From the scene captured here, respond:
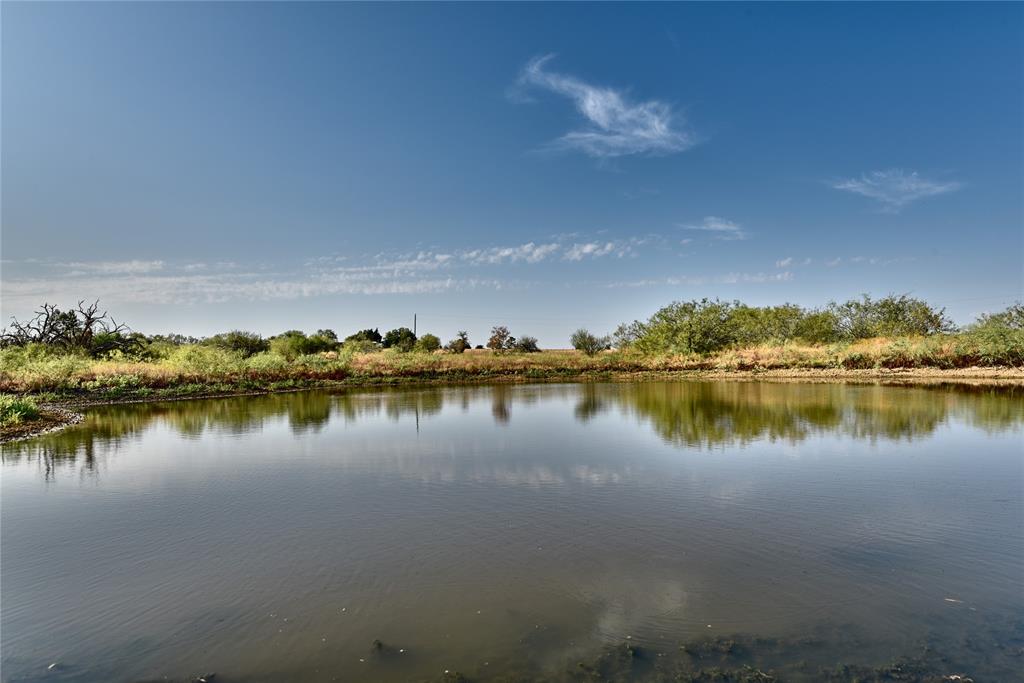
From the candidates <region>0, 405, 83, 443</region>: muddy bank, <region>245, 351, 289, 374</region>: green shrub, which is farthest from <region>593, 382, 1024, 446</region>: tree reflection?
<region>245, 351, 289, 374</region>: green shrub

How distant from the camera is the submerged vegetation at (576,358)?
32188 mm

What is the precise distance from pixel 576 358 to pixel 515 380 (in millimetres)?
13013

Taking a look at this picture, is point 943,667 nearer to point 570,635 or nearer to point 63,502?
point 570,635

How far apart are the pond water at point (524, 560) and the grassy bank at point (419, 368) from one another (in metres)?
19.8

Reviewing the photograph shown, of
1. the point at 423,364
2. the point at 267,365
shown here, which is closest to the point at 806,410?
the point at 423,364

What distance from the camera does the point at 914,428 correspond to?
14.5 metres

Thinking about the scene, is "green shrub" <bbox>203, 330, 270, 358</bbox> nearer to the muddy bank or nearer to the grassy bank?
the grassy bank

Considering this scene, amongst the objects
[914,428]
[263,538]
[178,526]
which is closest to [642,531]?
[263,538]

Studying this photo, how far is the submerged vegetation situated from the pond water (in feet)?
71.2

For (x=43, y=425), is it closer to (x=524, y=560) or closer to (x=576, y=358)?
(x=524, y=560)

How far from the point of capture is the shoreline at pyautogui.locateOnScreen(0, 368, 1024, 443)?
21.9 metres

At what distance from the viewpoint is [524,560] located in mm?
6367

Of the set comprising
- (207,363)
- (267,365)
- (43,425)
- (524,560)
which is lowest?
(524,560)

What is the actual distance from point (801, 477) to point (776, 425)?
6.24 m
